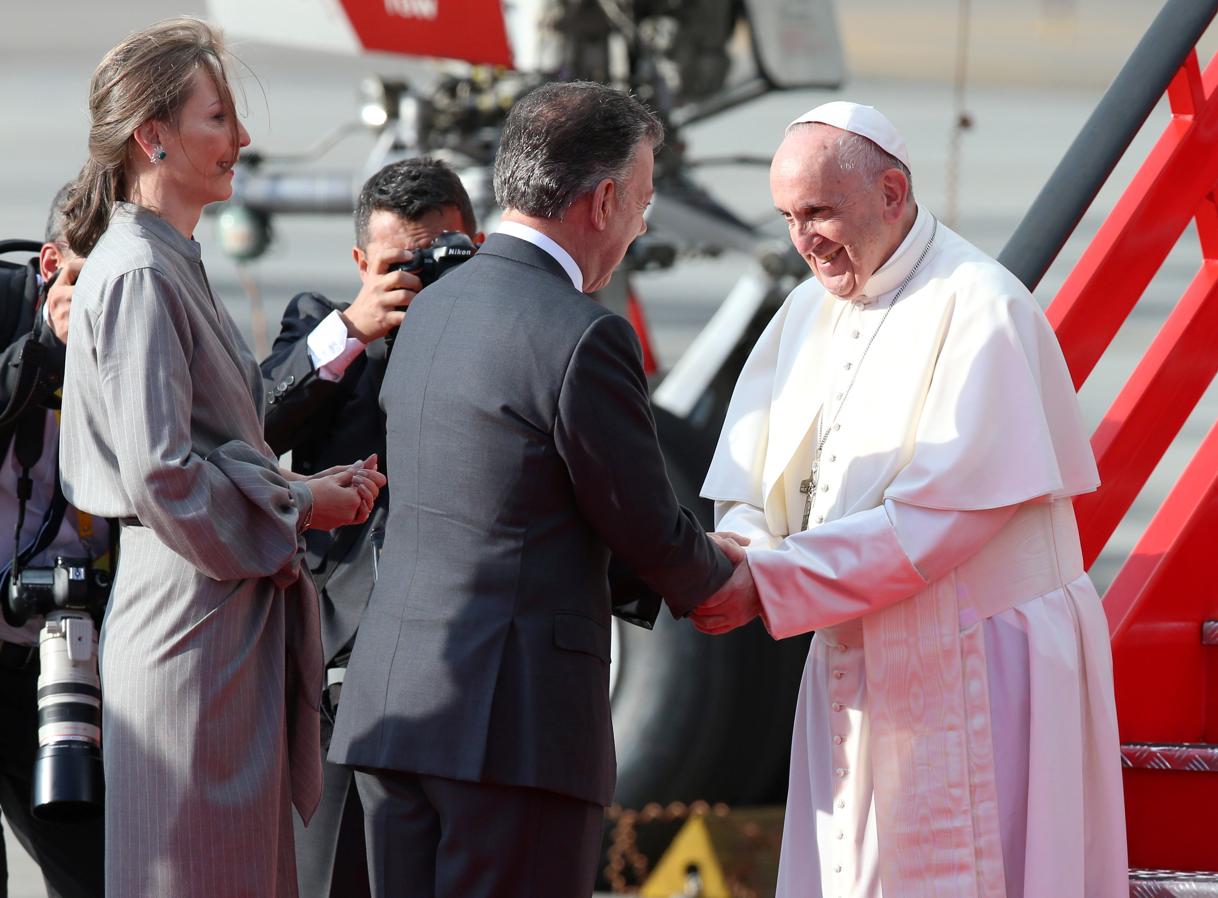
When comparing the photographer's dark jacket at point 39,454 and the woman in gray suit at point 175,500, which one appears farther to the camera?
the photographer's dark jacket at point 39,454

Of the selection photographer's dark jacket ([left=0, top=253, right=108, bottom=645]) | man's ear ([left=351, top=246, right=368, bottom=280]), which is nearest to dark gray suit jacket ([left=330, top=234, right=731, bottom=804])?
photographer's dark jacket ([left=0, top=253, right=108, bottom=645])

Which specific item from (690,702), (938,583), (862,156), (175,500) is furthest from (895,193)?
(690,702)

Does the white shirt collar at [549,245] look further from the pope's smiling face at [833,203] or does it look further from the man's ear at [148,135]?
the man's ear at [148,135]

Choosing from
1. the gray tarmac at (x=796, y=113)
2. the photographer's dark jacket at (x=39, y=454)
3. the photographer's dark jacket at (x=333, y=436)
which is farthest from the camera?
the gray tarmac at (x=796, y=113)

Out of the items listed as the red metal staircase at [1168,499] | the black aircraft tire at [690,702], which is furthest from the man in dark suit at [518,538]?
the black aircraft tire at [690,702]

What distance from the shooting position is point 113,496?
220 cm

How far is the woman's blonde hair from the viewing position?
7.29 feet

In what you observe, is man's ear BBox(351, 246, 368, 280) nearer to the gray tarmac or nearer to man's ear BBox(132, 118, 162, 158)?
man's ear BBox(132, 118, 162, 158)

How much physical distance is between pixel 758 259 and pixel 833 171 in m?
3.28

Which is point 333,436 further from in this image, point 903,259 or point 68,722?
point 903,259

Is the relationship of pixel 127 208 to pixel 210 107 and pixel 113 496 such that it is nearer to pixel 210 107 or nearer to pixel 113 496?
pixel 210 107

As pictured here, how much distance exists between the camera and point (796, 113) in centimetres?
1421

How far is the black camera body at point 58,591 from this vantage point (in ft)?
8.10

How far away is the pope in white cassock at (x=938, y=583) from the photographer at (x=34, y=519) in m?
0.98
